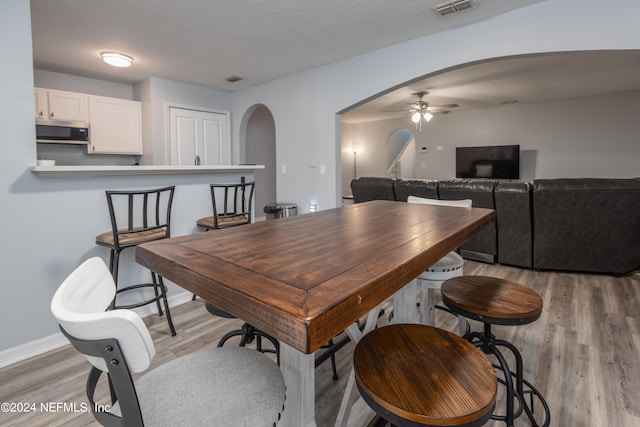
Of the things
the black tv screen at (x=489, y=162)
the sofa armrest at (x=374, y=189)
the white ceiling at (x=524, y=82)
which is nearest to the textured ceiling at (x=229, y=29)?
the white ceiling at (x=524, y=82)

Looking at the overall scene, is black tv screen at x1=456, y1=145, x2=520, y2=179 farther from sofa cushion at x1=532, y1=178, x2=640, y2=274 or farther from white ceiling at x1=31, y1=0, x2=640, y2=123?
sofa cushion at x1=532, y1=178, x2=640, y2=274

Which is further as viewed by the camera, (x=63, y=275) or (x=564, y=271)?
(x=564, y=271)

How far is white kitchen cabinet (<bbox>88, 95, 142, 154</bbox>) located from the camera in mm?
4430

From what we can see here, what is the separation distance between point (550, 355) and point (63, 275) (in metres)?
3.17

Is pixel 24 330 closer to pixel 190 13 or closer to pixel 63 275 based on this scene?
pixel 63 275

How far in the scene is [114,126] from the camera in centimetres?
465

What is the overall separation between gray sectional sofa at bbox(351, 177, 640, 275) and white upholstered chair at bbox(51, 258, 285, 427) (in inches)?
135

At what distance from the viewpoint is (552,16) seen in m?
2.62

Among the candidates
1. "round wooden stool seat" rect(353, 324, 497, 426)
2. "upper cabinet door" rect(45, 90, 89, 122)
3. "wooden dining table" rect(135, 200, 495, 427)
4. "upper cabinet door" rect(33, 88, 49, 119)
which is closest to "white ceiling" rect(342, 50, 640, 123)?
"wooden dining table" rect(135, 200, 495, 427)

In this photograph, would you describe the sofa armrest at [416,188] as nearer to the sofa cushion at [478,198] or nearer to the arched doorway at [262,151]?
the sofa cushion at [478,198]

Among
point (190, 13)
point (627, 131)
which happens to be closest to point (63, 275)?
point (190, 13)

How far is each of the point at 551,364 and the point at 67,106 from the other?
18.4 feet

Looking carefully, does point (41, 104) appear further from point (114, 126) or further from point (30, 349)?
point (30, 349)

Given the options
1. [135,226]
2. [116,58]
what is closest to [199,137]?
[116,58]
